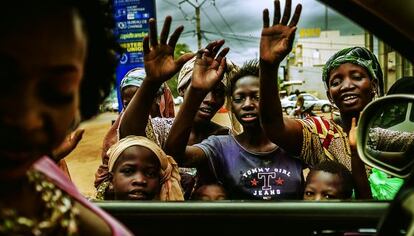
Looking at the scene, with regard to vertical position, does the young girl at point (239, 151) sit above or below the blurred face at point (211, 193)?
above

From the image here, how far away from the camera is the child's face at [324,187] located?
226 centimetres

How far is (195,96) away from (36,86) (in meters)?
1.80

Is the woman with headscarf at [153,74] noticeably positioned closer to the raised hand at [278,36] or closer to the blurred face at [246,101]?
the blurred face at [246,101]

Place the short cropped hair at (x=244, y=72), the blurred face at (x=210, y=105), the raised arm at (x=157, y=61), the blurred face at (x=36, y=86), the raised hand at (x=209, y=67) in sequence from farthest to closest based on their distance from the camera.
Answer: the blurred face at (x=210, y=105) < the short cropped hair at (x=244, y=72) < the raised hand at (x=209, y=67) < the raised arm at (x=157, y=61) < the blurred face at (x=36, y=86)

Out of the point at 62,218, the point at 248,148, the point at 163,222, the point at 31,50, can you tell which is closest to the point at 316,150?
the point at 248,148

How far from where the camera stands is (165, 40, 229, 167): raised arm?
8.39 ft

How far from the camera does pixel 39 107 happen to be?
794 millimetres

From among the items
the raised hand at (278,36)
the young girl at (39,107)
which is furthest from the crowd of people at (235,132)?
the young girl at (39,107)

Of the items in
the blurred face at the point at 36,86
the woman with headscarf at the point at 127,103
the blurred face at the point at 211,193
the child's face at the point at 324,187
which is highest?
the blurred face at the point at 36,86

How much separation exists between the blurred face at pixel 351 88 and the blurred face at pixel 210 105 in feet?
2.64

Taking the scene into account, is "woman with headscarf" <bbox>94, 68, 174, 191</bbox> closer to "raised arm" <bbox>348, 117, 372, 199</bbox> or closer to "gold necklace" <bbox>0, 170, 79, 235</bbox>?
"raised arm" <bbox>348, 117, 372, 199</bbox>

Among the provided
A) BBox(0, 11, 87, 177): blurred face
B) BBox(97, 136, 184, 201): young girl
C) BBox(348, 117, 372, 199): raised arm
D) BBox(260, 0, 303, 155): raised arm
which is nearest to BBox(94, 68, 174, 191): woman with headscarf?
BBox(97, 136, 184, 201): young girl

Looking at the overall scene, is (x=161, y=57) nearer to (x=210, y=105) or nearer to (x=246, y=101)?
(x=246, y=101)

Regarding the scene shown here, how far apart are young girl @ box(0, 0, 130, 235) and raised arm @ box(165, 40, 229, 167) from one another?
5.10 ft
